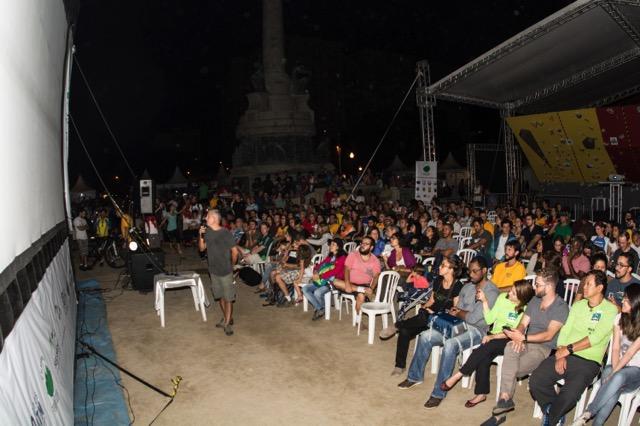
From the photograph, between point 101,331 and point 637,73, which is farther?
point 637,73

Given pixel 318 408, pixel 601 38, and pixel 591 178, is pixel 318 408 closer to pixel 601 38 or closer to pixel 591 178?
pixel 601 38

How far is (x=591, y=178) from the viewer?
1647 cm

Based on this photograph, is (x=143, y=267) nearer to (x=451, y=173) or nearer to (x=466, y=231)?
(x=466, y=231)

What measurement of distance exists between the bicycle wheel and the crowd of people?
3.94 metres

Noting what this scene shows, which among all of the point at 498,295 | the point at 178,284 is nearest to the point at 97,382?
the point at 178,284

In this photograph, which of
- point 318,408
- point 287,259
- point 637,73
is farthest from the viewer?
point 637,73

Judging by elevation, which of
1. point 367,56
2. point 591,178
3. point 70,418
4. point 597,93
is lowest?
point 70,418

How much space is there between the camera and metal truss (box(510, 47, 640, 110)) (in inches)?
543

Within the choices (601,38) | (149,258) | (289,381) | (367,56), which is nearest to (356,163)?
(367,56)

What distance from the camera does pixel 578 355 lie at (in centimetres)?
431

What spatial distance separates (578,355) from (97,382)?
4.82m

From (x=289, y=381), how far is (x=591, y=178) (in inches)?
573

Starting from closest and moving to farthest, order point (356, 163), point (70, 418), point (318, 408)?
point (70, 418) → point (318, 408) → point (356, 163)

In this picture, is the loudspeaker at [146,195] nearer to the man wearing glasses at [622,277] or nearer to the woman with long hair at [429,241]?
the woman with long hair at [429,241]
